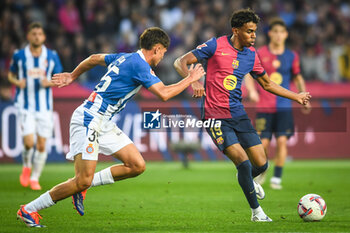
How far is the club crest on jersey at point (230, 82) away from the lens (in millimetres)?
7492

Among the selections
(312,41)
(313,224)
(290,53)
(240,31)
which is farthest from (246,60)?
(312,41)

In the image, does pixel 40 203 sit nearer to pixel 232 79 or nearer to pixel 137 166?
pixel 137 166

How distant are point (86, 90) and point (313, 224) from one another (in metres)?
10.4

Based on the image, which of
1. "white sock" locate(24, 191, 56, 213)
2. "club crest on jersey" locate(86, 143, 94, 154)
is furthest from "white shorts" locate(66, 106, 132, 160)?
"white sock" locate(24, 191, 56, 213)

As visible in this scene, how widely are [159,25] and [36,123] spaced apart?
8.16m

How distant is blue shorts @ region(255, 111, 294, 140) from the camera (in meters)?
11.1

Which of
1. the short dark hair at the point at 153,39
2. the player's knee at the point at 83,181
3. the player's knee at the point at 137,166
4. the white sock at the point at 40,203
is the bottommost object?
the white sock at the point at 40,203

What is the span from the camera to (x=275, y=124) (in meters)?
11.2

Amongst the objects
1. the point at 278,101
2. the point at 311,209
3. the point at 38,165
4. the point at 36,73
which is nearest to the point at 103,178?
the point at 311,209

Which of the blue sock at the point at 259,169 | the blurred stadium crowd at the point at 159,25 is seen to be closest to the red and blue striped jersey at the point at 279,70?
the blue sock at the point at 259,169

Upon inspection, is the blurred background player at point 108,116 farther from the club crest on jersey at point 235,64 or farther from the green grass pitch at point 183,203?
the club crest on jersey at point 235,64

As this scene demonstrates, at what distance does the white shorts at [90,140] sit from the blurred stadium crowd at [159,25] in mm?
9679

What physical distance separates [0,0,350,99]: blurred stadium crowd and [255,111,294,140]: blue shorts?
20.3 feet

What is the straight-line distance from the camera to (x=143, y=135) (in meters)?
16.1
